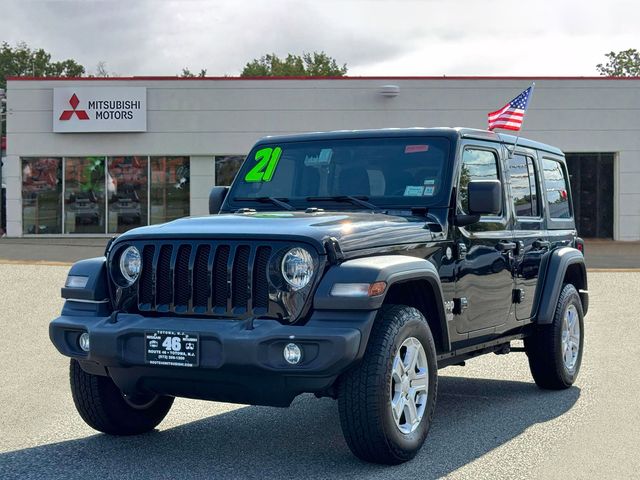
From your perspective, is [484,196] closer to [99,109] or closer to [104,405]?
[104,405]

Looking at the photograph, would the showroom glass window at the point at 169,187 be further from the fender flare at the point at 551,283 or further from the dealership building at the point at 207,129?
the fender flare at the point at 551,283

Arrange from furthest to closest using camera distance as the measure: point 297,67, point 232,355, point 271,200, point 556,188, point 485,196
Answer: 1. point 297,67
2. point 556,188
3. point 271,200
4. point 485,196
5. point 232,355

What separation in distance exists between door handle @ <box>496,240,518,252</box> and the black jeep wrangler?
30mm

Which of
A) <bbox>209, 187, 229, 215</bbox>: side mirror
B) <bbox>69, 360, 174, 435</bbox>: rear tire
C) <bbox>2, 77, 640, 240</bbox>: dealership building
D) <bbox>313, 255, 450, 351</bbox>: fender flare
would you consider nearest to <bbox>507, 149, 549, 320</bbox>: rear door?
<bbox>313, 255, 450, 351</bbox>: fender flare

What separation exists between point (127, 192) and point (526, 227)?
23445 mm

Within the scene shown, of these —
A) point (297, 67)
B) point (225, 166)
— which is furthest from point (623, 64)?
point (225, 166)

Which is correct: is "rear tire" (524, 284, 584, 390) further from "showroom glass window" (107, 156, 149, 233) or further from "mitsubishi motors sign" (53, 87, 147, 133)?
"showroom glass window" (107, 156, 149, 233)

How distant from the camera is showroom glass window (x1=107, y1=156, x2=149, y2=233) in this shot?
29.8 meters

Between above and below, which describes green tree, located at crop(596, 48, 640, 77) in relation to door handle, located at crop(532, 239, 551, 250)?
above

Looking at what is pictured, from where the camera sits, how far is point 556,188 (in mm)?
8773

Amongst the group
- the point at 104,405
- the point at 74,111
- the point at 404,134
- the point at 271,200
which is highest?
the point at 74,111

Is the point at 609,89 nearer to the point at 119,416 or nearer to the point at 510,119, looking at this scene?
the point at 510,119

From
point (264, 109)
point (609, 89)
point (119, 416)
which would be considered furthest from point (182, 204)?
point (119, 416)

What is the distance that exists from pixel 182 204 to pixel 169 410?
23.3 metres
